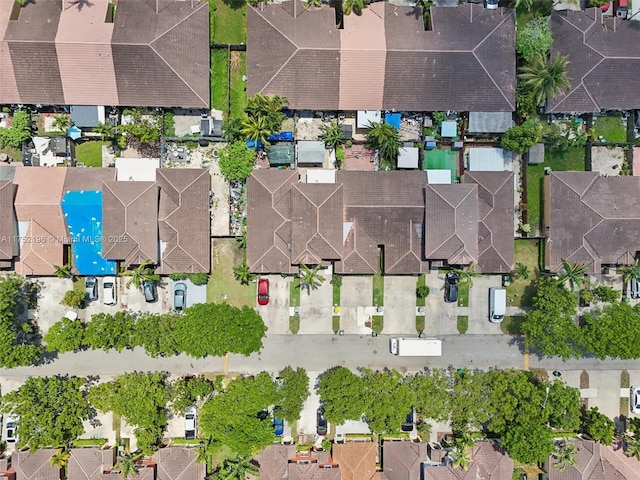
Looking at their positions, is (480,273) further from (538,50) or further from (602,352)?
(538,50)

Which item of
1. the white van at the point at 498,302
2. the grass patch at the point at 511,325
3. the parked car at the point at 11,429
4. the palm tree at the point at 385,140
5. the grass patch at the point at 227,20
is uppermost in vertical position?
the grass patch at the point at 227,20

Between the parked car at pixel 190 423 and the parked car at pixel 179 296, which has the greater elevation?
the parked car at pixel 179 296

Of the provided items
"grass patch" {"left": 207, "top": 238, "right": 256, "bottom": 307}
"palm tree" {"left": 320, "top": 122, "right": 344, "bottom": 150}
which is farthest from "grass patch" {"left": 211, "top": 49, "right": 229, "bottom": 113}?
"grass patch" {"left": 207, "top": 238, "right": 256, "bottom": 307}

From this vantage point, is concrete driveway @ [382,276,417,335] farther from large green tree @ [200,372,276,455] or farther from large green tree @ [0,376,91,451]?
large green tree @ [0,376,91,451]

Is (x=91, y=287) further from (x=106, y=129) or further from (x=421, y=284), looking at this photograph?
(x=421, y=284)

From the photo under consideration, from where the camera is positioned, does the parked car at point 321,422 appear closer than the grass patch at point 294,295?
Yes

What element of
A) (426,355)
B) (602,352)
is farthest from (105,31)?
(602,352)

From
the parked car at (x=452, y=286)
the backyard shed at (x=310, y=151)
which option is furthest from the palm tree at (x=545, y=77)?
the backyard shed at (x=310, y=151)

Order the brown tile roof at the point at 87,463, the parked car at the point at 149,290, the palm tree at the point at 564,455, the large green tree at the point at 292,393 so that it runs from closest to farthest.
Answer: the large green tree at the point at 292,393
the brown tile roof at the point at 87,463
the palm tree at the point at 564,455
the parked car at the point at 149,290

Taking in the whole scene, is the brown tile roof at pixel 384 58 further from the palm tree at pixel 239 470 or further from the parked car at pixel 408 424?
the palm tree at pixel 239 470
